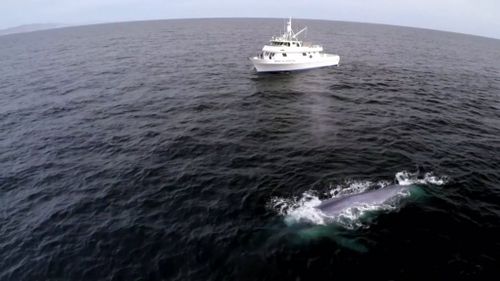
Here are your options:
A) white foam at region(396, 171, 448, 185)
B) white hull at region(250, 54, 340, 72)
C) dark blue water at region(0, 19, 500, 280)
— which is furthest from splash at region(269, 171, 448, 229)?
white hull at region(250, 54, 340, 72)

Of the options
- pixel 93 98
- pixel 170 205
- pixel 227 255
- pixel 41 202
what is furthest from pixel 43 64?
pixel 227 255

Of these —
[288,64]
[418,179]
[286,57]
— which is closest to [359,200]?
[418,179]

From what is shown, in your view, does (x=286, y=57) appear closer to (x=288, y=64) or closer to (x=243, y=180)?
(x=288, y=64)

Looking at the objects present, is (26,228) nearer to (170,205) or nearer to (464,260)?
(170,205)

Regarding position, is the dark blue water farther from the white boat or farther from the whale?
the white boat

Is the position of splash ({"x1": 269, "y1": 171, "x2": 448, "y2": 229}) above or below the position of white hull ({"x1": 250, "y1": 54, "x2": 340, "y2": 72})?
below

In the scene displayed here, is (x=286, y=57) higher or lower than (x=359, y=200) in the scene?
higher
